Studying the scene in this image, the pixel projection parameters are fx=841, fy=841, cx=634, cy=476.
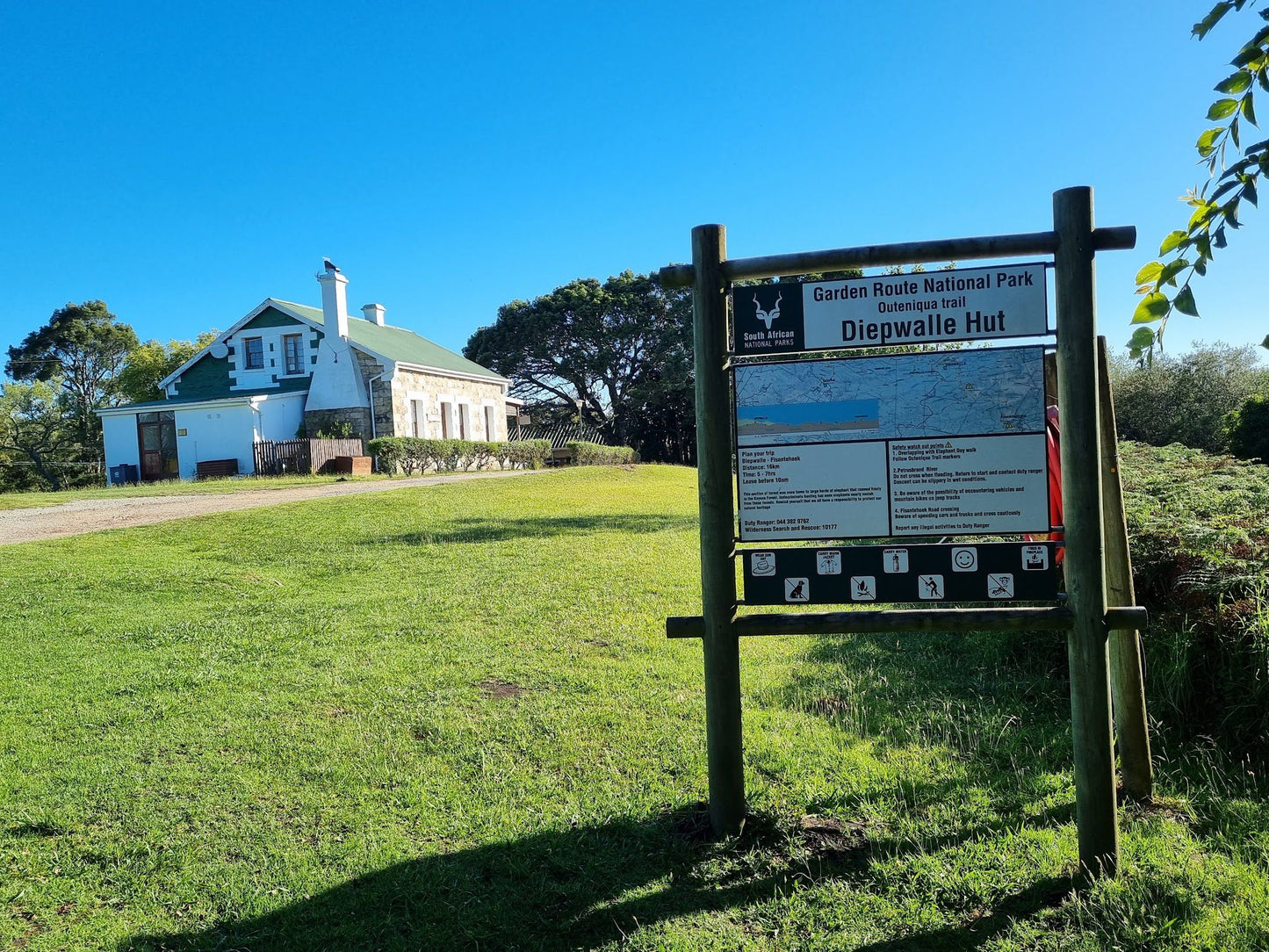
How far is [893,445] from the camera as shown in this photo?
3.12 metres

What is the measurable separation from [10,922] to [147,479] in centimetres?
2925

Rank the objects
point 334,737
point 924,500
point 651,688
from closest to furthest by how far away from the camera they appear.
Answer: point 924,500 < point 334,737 < point 651,688

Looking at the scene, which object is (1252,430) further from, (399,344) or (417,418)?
(399,344)

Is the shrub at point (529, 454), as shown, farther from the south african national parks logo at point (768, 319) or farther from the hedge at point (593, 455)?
the south african national parks logo at point (768, 319)

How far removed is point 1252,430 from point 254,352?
29.1m

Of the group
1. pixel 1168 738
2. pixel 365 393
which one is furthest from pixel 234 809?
pixel 365 393

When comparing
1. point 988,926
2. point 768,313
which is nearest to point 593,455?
point 768,313

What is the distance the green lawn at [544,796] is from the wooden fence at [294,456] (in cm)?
1771

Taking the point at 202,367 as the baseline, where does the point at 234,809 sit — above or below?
below

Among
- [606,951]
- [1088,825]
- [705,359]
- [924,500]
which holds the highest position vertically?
[705,359]

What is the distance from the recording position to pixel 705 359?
3197 mm

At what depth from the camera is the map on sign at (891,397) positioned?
3.07m

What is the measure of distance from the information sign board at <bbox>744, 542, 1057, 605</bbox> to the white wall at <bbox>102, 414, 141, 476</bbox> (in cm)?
3037

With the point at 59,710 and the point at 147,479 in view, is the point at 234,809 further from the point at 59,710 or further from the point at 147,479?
the point at 147,479
